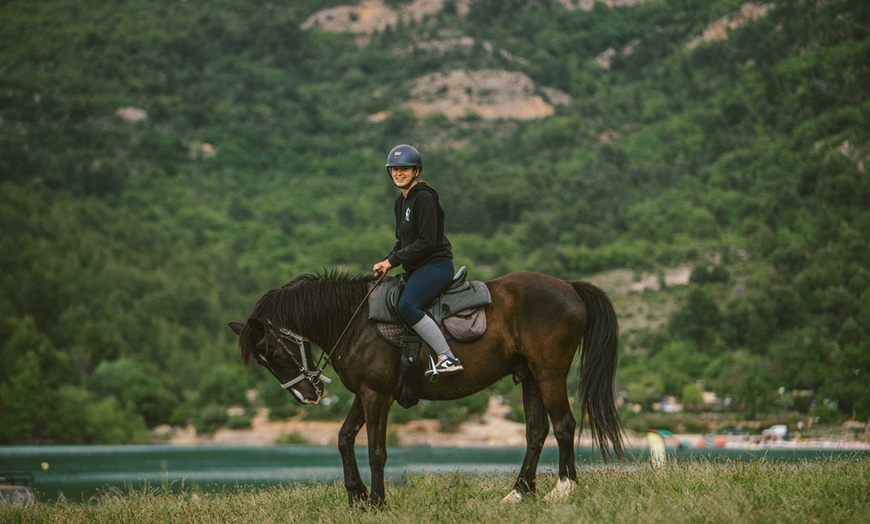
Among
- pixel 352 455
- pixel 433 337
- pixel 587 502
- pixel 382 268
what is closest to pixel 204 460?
pixel 352 455

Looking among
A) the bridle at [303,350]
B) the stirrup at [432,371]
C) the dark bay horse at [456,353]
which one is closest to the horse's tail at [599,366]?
the dark bay horse at [456,353]

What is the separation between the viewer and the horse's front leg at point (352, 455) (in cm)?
1129

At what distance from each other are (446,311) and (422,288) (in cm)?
37

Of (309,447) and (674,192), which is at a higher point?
(674,192)

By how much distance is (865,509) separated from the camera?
9.04 metres

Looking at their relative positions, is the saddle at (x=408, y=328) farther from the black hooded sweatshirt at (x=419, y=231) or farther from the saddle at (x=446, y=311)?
the black hooded sweatshirt at (x=419, y=231)

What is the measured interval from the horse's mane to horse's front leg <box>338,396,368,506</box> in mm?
763

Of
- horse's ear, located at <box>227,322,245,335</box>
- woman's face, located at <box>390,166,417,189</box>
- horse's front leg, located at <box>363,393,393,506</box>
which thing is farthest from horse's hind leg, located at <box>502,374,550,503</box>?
horse's ear, located at <box>227,322,245,335</box>

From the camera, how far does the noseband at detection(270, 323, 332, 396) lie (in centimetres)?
1162

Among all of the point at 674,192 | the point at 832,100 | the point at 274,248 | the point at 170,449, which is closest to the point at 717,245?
the point at 674,192

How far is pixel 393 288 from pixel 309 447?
101 meters

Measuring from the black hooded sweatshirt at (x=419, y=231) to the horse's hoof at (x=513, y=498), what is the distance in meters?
2.45

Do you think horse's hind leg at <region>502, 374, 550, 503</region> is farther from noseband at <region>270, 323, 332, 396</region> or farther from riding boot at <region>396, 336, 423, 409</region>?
noseband at <region>270, 323, 332, 396</region>

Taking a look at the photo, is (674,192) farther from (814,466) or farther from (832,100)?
(814,466)
